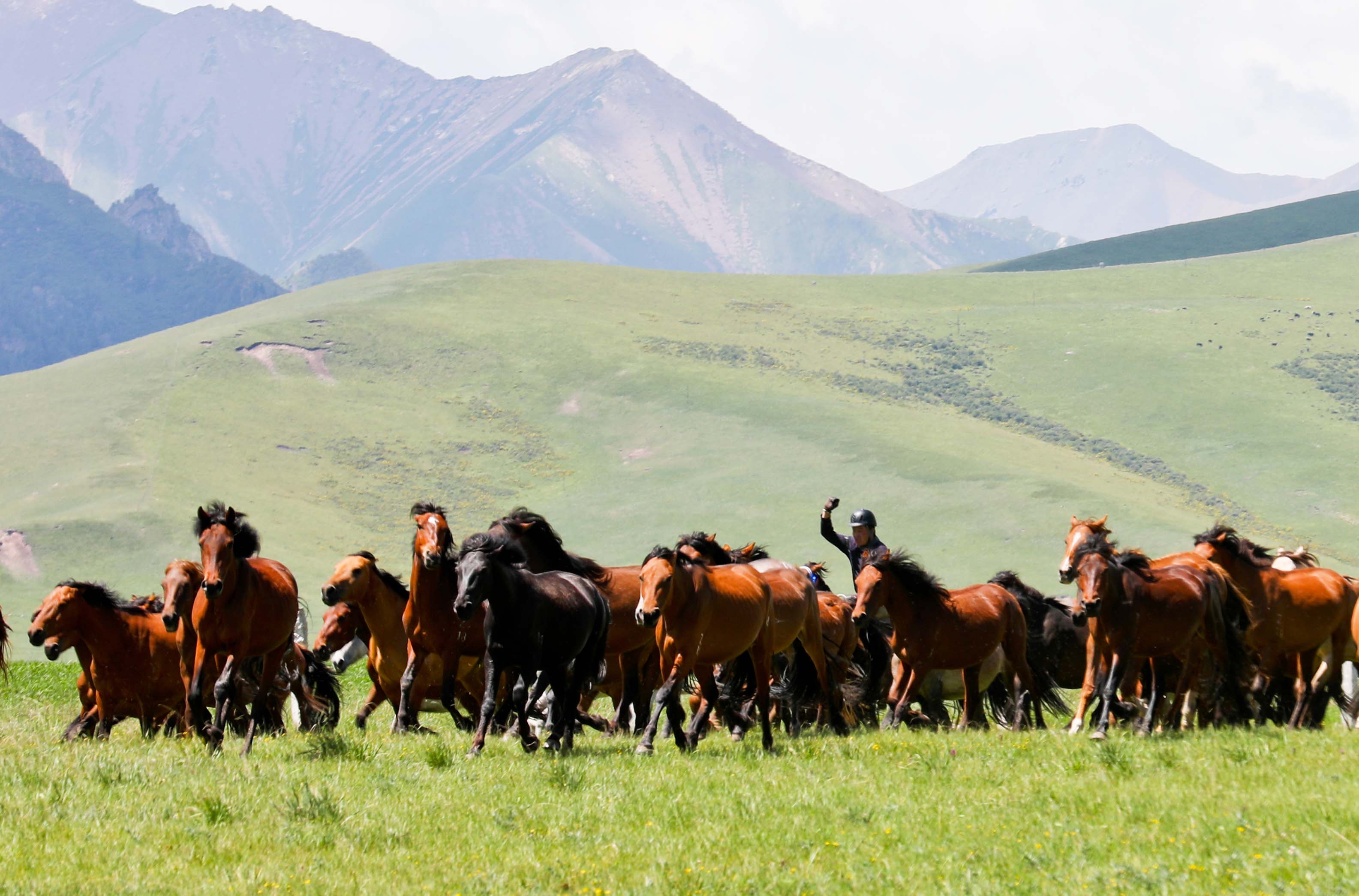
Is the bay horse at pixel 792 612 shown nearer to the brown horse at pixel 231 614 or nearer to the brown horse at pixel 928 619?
the brown horse at pixel 928 619

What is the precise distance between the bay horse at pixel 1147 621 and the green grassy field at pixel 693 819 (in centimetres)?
123

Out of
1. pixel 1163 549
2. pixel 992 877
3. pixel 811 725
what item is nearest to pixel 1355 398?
pixel 1163 549

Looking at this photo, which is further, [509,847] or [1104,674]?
[1104,674]

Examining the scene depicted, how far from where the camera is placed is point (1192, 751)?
11.2m

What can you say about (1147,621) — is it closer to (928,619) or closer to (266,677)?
(928,619)

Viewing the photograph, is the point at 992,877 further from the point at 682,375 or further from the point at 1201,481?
the point at 682,375

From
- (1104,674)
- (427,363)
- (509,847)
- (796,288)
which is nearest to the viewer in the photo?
(509,847)

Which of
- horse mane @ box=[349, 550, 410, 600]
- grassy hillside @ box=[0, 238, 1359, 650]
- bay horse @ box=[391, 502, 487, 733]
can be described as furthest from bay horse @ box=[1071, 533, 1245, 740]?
grassy hillside @ box=[0, 238, 1359, 650]

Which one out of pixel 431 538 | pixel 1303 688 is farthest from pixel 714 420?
pixel 431 538

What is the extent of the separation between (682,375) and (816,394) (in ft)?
35.1

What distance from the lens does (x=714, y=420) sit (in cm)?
10244

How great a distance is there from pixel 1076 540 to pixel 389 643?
7.22 m

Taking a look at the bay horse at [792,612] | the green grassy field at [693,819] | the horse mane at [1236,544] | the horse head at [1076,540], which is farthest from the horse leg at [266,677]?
the horse mane at [1236,544]

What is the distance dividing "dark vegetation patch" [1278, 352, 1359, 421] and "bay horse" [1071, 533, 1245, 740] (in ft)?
306
